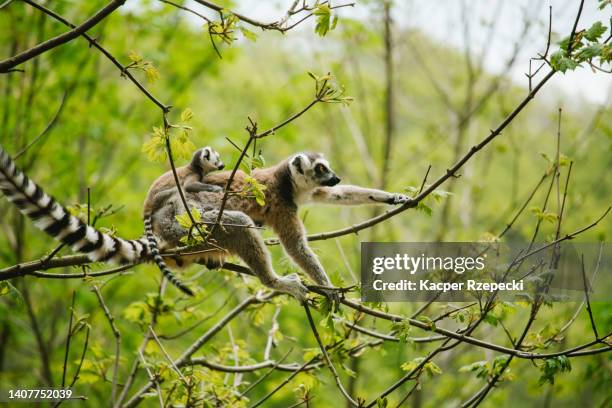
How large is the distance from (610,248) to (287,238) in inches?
109

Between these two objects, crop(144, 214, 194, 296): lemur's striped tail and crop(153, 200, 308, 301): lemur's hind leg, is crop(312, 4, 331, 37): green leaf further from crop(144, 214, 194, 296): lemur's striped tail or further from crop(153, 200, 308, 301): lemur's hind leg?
crop(153, 200, 308, 301): lemur's hind leg

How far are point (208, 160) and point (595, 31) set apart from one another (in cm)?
347

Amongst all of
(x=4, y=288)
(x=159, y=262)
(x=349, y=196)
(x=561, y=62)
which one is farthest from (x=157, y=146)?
(x=349, y=196)

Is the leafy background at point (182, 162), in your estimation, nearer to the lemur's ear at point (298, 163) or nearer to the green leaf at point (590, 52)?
the lemur's ear at point (298, 163)

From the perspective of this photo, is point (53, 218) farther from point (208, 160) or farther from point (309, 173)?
point (309, 173)

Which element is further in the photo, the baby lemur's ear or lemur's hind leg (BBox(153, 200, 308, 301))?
the baby lemur's ear

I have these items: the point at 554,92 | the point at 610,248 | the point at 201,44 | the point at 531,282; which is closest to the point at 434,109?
the point at 554,92

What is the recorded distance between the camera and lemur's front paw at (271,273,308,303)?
14.7 feet

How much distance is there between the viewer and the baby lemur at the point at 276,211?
15.5 feet

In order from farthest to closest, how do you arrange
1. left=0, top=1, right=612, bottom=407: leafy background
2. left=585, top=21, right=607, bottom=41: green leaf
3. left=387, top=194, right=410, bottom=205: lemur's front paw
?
left=0, top=1, right=612, bottom=407: leafy background < left=387, top=194, right=410, bottom=205: lemur's front paw < left=585, top=21, right=607, bottom=41: green leaf

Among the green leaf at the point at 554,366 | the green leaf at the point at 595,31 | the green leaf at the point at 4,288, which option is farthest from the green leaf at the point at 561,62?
the green leaf at the point at 4,288

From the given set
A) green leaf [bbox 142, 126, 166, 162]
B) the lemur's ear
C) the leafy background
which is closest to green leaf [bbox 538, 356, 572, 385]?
the leafy background

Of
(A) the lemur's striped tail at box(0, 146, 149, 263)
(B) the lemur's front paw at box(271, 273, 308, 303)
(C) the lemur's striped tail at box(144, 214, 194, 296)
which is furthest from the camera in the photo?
(B) the lemur's front paw at box(271, 273, 308, 303)

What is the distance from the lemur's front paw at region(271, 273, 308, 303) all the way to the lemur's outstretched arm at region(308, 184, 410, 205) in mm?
1304
